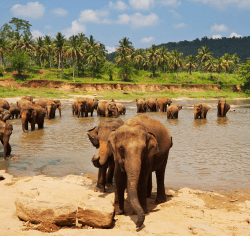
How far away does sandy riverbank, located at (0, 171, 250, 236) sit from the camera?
187 inches

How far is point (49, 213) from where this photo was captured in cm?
489

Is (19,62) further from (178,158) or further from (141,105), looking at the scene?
(178,158)

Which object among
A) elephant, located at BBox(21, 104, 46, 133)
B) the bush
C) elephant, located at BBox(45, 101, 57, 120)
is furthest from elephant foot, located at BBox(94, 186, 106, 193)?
the bush

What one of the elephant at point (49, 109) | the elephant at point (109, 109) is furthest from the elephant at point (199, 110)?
the elephant at point (49, 109)

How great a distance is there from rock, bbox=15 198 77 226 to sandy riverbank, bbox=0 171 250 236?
4.8 inches

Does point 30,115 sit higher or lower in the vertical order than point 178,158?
higher

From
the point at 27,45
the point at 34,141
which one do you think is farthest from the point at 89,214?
the point at 27,45

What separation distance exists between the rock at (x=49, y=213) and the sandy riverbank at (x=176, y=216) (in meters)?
0.12

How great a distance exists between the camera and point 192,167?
1025 cm

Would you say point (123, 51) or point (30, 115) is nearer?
point (30, 115)

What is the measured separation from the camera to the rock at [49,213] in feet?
15.9

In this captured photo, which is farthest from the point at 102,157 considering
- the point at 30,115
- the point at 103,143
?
the point at 30,115

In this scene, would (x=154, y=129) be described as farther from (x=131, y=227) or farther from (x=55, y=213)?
(x=55, y=213)

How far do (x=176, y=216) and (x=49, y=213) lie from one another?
2.57 meters
